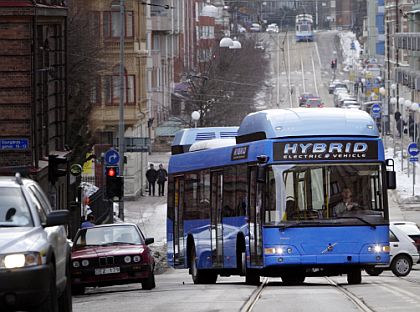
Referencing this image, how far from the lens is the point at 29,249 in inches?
493

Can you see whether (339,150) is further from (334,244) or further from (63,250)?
(63,250)

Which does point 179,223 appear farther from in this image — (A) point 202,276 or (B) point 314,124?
(B) point 314,124

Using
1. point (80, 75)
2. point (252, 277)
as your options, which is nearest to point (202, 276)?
point (252, 277)

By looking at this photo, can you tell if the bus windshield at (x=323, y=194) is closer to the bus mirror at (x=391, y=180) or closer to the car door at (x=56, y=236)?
the bus mirror at (x=391, y=180)

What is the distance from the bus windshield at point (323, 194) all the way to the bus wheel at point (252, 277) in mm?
1909

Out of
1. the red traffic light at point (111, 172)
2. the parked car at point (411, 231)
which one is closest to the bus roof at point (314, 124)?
the parked car at point (411, 231)

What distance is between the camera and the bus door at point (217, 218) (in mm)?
25188

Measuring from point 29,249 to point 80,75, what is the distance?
1565 inches

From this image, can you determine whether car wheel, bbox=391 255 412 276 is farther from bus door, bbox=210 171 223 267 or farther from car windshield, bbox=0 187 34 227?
car windshield, bbox=0 187 34 227

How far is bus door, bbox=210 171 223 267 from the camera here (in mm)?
25188

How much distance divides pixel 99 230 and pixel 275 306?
9301 millimetres

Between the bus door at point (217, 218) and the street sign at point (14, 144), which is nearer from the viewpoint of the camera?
the bus door at point (217, 218)

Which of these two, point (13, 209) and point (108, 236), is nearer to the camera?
point (13, 209)

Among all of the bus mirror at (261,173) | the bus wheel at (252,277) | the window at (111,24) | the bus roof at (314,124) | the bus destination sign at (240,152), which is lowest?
the bus wheel at (252,277)
